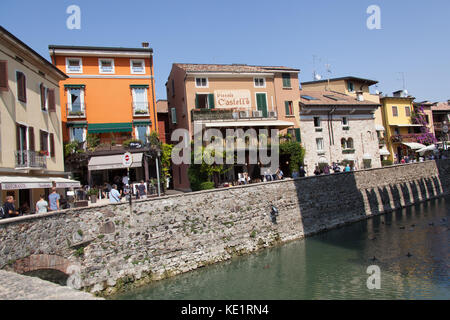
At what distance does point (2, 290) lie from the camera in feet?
23.7

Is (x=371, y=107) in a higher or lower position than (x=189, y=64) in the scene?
lower

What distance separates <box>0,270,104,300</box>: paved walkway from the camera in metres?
6.31

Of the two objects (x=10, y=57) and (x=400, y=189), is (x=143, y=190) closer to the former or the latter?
(x=10, y=57)

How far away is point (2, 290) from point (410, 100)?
52.4m

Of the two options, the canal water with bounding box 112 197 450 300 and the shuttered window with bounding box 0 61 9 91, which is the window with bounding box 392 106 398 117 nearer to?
the canal water with bounding box 112 197 450 300

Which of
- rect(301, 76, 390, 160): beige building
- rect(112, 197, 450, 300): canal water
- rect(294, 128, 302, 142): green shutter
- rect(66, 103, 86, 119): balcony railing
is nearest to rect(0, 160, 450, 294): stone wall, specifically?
rect(112, 197, 450, 300): canal water

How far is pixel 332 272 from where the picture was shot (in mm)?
15695

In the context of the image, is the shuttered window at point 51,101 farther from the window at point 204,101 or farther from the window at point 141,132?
the window at point 204,101

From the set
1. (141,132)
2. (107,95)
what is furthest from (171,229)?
(107,95)

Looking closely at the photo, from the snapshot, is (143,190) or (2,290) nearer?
(2,290)

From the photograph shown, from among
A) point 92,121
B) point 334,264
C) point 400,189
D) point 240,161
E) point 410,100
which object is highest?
point 410,100

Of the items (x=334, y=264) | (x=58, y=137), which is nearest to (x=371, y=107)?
(x=334, y=264)

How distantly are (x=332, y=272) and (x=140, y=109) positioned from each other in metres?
19.8

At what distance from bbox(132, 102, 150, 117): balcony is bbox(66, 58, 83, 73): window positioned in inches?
196
